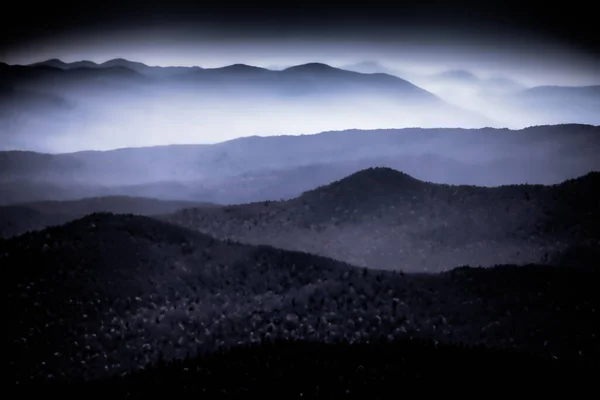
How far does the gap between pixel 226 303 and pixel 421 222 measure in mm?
13195

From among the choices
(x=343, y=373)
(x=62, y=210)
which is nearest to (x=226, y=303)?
(x=343, y=373)

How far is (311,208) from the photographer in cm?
2753

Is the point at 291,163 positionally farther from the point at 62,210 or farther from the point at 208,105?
the point at 62,210

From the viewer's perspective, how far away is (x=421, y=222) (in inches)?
1000

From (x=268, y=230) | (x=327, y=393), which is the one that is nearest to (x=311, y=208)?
(x=268, y=230)

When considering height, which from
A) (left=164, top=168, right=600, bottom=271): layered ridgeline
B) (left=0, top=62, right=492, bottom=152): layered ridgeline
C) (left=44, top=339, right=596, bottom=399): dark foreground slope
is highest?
(left=0, top=62, right=492, bottom=152): layered ridgeline

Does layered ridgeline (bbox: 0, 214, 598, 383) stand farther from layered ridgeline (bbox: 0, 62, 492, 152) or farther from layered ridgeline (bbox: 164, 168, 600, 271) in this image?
layered ridgeline (bbox: 0, 62, 492, 152)

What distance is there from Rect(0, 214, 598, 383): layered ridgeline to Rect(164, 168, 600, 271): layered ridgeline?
5.58 metres

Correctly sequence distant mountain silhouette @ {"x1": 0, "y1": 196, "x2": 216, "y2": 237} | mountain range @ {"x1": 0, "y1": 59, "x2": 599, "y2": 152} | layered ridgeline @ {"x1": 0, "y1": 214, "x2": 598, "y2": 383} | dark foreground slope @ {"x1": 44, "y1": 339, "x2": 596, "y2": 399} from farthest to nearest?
mountain range @ {"x1": 0, "y1": 59, "x2": 599, "y2": 152}, distant mountain silhouette @ {"x1": 0, "y1": 196, "x2": 216, "y2": 237}, layered ridgeline @ {"x1": 0, "y1": 214, "x2": 598, "y2": 383}, dark foreground slope @ {"x1": 44, "y1": 339, "x2": 596, "y2": 399}

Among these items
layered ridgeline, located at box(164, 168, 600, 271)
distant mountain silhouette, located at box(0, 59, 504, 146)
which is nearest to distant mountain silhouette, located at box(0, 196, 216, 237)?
distant mountain silhouette, located at box(0, 59, 504, 146)

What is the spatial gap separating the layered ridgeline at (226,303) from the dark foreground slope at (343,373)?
6.27 ft

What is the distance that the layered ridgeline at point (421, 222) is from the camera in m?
21.7

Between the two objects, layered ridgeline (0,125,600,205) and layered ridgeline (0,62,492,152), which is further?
layered ridgeline (0,125,600,205)

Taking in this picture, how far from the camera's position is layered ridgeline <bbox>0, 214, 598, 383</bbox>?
12281mm
